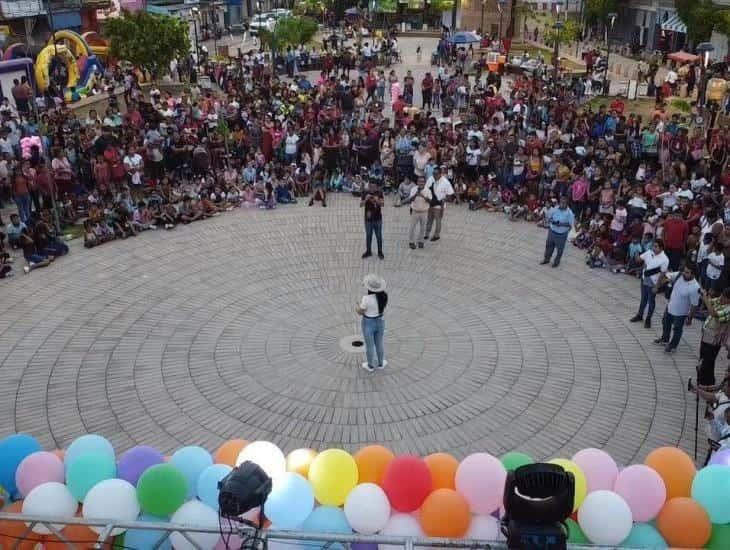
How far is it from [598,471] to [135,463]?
407 cm

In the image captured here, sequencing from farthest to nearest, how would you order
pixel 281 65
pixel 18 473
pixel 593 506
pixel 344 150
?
1. pixel 281 65
2. pixel 344 150
3. pixel 18 473
4. pixel 593 506

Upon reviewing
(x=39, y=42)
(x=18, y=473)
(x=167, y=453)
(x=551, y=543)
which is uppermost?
(x=39, y=42)

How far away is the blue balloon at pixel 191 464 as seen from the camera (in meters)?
6.03

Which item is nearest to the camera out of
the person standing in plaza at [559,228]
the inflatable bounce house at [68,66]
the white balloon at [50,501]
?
the white balloon at [50,501]

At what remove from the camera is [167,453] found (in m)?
8.40

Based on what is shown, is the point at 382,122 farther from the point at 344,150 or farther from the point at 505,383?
the point at 505,383

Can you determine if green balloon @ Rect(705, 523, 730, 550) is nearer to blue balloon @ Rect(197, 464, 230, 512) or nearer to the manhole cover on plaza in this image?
blue balloon @ Rect(197, 464, 230, 512)

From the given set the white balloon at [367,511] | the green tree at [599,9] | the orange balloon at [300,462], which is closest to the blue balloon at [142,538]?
the orange balloon at [300,462]

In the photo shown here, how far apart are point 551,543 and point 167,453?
18.3 ft

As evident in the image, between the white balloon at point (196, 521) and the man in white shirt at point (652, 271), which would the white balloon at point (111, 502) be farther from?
the man in white shirt at point (652, 271)

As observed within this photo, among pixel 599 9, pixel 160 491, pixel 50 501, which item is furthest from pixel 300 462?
pixel 599 9

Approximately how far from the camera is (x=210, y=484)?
231 inches

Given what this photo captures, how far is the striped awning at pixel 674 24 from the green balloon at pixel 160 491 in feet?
143

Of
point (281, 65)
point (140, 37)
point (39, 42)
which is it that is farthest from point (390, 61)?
point (39, 42)
